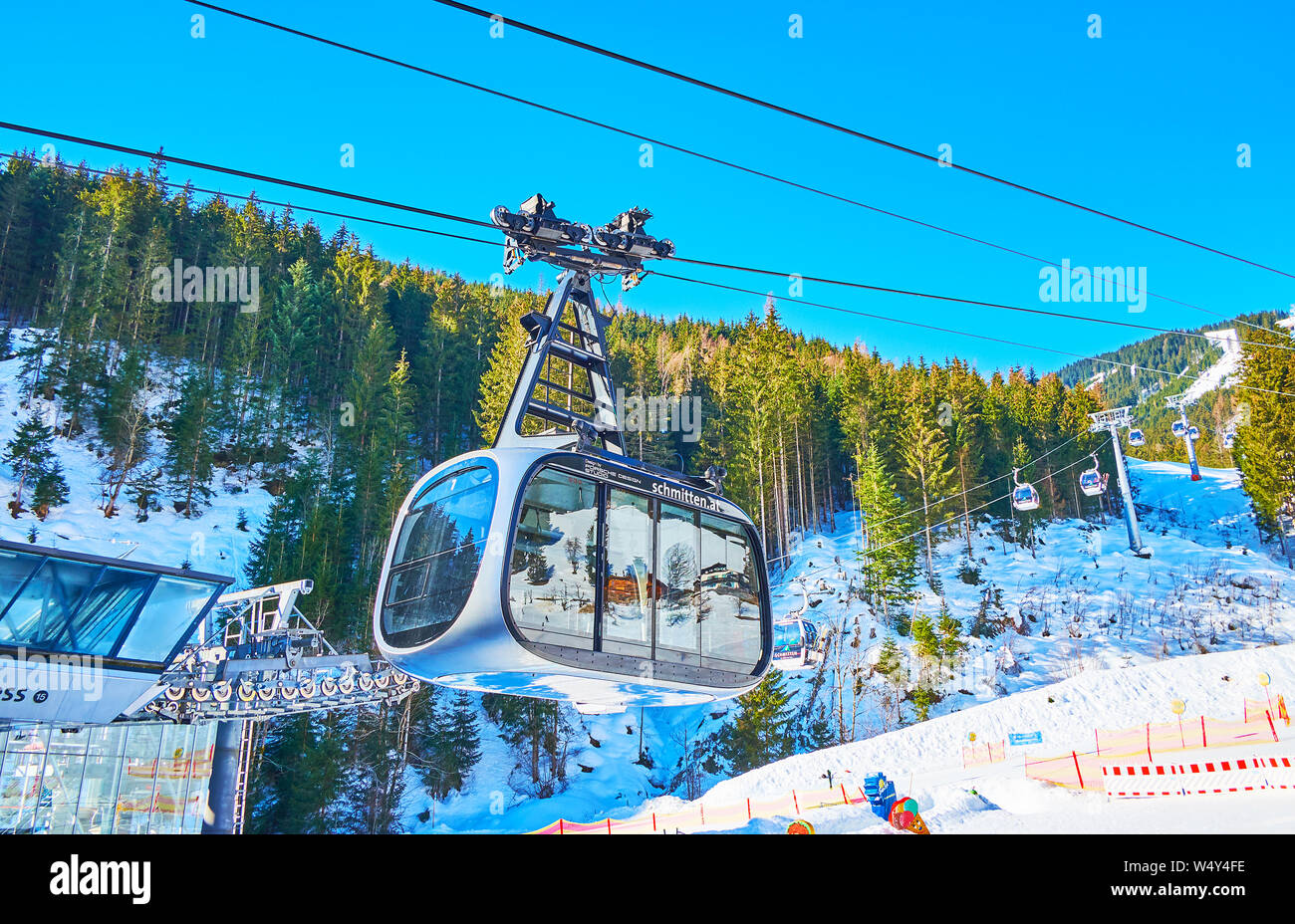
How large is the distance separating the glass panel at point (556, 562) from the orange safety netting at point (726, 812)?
16.4 m

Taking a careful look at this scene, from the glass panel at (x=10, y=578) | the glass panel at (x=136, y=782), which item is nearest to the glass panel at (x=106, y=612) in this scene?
the glass panel at (x=10, y=578)

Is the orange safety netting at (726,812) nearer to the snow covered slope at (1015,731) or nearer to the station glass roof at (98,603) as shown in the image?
the snow covered slope at (1015,731)

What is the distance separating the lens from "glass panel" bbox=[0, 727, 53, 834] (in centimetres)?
1945

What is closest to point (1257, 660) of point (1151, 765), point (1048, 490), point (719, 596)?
point (1151, 765)

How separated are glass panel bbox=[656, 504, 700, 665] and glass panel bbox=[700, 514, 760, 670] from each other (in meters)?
0.18

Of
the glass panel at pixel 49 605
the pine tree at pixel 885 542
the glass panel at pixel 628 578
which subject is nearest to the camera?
the glass panel at pixel 628 578

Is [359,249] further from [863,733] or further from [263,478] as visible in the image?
[863,733]

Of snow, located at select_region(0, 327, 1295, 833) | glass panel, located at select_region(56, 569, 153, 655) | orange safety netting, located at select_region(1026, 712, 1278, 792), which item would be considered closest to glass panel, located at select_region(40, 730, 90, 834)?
glass panel, located at select_region(56, 569, 153, 655)

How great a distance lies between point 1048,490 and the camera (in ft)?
177

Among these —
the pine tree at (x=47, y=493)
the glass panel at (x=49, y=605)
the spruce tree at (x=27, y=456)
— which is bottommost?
the glass panel at (x=49, y=605)

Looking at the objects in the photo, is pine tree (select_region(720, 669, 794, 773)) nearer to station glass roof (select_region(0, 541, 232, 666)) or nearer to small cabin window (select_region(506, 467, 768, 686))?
station glass roof (select_region(0, 541, 232, 666))

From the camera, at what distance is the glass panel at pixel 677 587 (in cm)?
862
